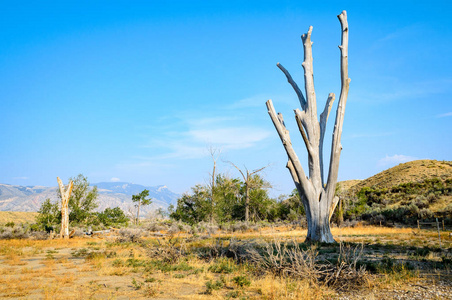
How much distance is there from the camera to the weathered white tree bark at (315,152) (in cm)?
1475

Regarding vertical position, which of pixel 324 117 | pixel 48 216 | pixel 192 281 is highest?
pixel 324 117

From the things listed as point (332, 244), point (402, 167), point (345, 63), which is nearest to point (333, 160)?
point (332, 244)

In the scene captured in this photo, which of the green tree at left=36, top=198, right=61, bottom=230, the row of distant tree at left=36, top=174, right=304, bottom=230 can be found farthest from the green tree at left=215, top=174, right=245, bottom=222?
the green tree at left=36, top=198, right=61, bottom=230

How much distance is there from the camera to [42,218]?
26000 millimetres

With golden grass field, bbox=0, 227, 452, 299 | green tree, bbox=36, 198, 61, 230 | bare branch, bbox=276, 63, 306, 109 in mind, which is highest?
bare branch, bbox=276, 63, 306, 109

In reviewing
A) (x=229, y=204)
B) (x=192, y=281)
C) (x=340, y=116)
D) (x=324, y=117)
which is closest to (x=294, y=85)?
(x=324, y=117)

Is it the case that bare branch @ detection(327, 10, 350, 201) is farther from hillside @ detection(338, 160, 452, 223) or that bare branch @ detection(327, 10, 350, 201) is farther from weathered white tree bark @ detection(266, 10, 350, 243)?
hillside @ detection(338, 160, 452, 223)

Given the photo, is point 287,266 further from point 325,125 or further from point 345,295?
point 325,125

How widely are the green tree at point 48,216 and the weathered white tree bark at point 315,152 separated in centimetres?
1790

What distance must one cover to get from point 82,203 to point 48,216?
4.15m

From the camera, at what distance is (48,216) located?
26.5 m

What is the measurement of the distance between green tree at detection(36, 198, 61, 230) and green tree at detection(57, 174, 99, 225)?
138 centimetres

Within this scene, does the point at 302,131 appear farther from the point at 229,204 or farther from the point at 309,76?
the point at 229,204

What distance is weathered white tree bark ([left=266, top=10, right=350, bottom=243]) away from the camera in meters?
14.8
